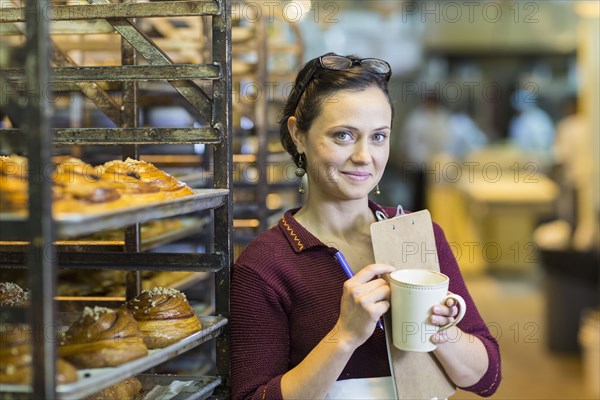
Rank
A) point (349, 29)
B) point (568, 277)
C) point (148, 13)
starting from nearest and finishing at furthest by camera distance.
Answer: point (148, 13), point (568, 277), point (349, 29)

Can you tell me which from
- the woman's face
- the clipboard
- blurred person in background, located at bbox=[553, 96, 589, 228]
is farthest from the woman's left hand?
blurred person in background, located at bbox=[553, 96, 589, 228]

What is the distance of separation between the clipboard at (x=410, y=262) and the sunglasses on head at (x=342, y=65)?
0.39 m

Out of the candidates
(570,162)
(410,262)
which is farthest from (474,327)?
(570,162)

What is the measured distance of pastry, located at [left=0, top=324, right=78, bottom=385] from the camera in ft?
4.27

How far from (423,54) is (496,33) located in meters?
1.48

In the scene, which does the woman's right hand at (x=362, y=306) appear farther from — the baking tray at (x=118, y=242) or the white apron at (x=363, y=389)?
the baking tray at (x=118, y=242)

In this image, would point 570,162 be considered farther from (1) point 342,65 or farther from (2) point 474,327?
(1) point 342,65

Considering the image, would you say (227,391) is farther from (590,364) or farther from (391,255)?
(590,364)

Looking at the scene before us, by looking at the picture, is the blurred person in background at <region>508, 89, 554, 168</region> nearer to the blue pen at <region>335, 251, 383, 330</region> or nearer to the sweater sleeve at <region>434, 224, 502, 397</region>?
the sweater sleeve at <region>434, 224, 502, 397</region>

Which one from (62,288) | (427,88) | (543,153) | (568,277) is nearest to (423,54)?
(427,88)

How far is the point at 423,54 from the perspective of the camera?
50.4 feet

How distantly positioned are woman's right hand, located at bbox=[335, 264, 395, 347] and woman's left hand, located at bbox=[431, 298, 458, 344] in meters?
0.10

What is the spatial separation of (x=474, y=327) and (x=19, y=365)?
1116 mm

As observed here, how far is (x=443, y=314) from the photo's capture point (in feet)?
5.22
